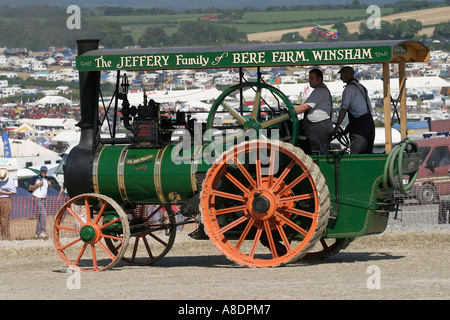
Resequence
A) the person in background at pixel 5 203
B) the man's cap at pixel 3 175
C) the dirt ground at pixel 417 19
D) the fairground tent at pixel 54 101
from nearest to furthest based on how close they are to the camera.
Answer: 1. the person in background at pixel 5 203
2. the man's cap at pixel 3 175
3. the fairground tent at pixel 54 101
4. the dirt ground at pixel 417 19

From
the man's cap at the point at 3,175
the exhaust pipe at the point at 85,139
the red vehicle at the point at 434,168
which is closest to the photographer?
the exhaust pipe at the point at 85,139

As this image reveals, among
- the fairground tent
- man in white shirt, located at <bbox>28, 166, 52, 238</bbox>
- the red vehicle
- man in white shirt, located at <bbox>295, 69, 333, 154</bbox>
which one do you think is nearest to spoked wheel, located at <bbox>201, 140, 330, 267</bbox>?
man in white shirt, located at <bbox>295, 69, 333, 154</bbox>

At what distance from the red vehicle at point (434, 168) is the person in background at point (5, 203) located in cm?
849

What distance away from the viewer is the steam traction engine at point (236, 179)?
32.7 ft

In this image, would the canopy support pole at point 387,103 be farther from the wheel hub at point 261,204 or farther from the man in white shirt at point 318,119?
the wheel hub at point 261,204

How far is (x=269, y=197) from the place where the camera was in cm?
1000

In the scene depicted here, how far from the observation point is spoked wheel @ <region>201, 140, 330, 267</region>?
32.1ft

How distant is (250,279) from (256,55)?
245cm

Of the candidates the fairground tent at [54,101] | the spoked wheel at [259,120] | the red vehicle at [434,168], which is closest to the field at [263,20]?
the fairground tent at [54,101]

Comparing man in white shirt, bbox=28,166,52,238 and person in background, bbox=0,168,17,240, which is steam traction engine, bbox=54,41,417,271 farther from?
person in background, bbox=0,168,17,240

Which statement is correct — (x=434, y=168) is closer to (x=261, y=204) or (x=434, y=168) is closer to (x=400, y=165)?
(x=400, y=165)

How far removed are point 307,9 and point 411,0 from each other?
19.9 meters

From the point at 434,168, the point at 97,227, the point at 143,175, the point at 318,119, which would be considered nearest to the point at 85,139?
the point at 143,175
